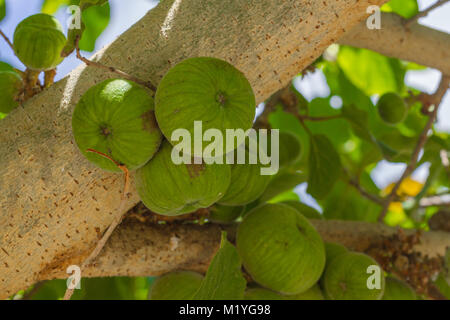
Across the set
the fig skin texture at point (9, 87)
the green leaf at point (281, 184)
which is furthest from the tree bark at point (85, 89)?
the green leaf at point (281, 184)

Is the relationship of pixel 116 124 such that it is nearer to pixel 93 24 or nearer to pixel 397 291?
pixel 397 291

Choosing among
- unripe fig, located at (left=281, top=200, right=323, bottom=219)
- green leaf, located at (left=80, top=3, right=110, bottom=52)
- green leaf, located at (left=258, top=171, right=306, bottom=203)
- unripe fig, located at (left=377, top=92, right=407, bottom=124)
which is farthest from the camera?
green leaf, located at (left=80, top=3, right=110, bottom=52)

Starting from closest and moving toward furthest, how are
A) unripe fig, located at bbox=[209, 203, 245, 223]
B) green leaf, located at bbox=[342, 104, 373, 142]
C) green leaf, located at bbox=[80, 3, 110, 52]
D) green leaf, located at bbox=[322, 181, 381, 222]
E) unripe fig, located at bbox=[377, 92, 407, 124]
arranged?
1. unripe fig, located at bbox=[209, 203, 245, 223]
2. unripe fig, located at bbox=[377, 92, 407, 124]
3. green leaf, located at bbox=[342, 104, 373, 142]
4. green leaf, located at bbox=[80, 3, 110, 52]
5. green leaf, located at bbox=[322, 181, 381, 222]

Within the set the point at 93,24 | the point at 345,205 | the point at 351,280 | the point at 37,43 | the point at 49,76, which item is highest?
the point at 37,43

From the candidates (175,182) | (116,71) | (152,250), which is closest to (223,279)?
(175,182)

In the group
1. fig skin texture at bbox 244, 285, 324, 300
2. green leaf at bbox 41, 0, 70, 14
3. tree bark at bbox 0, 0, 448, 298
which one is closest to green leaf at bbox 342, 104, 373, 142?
fig skin texture at bbox 244, 285, 324, 300

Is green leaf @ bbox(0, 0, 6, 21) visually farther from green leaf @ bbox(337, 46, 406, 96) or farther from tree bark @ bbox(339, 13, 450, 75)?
green leaf @ bbox(337, 46, 406, 96)
